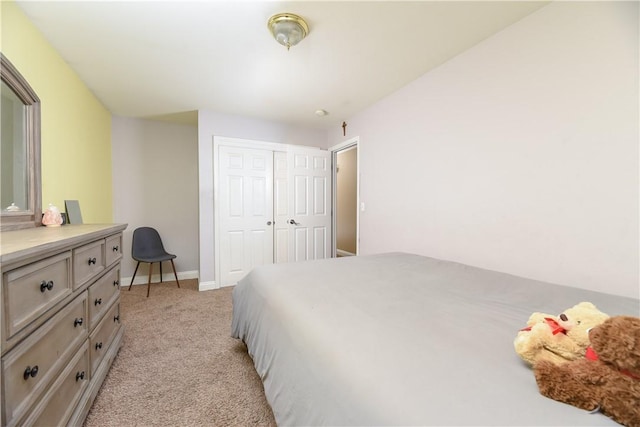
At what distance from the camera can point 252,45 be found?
199 centimetres

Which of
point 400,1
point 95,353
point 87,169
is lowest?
point 95,353

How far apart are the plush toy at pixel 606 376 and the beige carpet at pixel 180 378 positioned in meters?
1.24

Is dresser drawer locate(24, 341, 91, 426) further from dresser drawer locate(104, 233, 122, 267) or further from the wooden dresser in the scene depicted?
dresser drawer locate(104, 233, 122, 267)

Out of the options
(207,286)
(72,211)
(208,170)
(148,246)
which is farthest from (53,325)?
(148,246)

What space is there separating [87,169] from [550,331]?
3663 millimetres

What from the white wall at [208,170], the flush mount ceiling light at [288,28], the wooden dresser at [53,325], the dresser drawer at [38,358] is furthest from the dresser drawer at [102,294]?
the flush mount ceiling light at [288,28]

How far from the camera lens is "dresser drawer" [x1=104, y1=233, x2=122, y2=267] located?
162 centimetres

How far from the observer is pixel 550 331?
729mm

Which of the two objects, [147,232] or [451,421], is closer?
[451,421]

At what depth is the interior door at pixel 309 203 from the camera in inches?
151

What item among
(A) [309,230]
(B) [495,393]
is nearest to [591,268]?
(B) [495,393]

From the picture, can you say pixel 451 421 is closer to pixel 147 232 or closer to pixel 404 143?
pixel 404 143

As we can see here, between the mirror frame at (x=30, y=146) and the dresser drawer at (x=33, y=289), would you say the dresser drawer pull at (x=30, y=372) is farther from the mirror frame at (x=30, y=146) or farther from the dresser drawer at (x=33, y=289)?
the mirror frame at (x=30, y=146)

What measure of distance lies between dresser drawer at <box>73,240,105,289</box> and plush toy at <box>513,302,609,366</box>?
176cm
